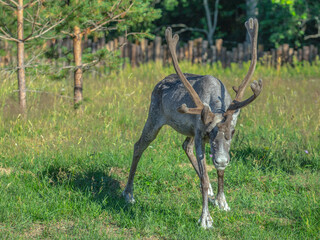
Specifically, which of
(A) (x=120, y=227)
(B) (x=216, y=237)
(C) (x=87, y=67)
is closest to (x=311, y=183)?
(B) (x=216, y=237)

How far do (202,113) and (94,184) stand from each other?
2.18 metres

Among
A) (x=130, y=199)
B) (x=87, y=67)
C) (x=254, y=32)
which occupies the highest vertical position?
(x=254, y=32)

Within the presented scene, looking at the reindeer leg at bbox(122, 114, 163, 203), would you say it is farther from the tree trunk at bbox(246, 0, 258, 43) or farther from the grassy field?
the tree trunk at bbox(246, 0, 258, 43)

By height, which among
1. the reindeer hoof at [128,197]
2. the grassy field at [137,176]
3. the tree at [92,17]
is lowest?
the reindeer hoof at [128,197]

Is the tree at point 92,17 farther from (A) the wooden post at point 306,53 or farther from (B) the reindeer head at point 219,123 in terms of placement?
(A) the wooden post at point 306,53

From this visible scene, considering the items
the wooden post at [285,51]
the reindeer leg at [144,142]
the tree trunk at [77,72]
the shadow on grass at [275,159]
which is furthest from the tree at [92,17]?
the wooden post at [285,51]

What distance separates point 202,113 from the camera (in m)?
4.90

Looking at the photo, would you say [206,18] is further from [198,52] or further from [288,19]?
[198,52]

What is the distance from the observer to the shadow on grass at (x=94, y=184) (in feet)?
19.3

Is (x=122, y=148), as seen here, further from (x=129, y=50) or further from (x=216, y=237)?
(x=129, y=50)

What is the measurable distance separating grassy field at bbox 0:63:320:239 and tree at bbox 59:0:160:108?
0.91 meters

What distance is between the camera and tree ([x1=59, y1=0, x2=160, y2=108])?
8648 mm

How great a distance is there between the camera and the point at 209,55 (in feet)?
62.8

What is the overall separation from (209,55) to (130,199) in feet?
45.2
